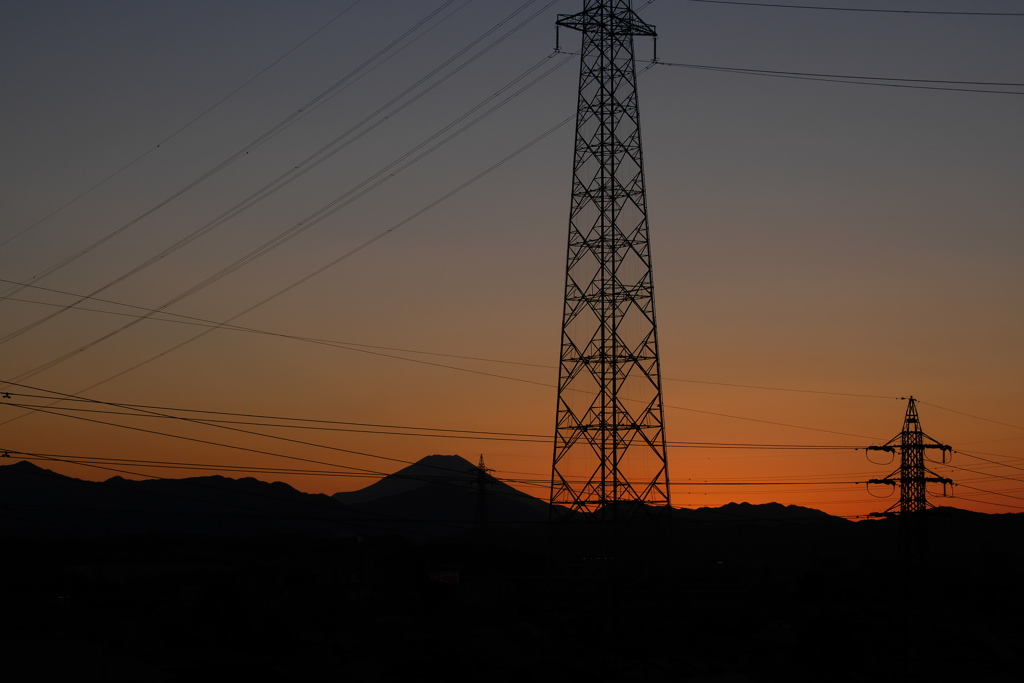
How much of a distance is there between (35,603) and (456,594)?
4706 cm

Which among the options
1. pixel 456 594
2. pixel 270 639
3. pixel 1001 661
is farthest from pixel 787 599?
pixel 270 639

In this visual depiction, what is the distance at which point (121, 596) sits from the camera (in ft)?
340

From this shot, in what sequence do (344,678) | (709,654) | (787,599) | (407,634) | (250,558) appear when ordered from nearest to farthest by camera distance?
1. (344,678)
2. (709,654)
3. (407,634)
4. (787,599)
5. (250,558)

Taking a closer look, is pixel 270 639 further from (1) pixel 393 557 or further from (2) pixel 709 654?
(1) pixel 393 557

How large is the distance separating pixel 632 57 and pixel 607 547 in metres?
19.8

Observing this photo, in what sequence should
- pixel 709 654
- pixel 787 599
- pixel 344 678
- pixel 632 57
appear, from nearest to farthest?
pixel 632 57 → pixel 344 678 → pixel 709 654 → pixel 787 599

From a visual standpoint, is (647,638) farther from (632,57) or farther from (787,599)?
(787,599)

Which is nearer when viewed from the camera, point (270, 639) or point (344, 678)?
point (344, 678)

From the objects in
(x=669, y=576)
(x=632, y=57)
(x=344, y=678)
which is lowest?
(x=344, y=678)

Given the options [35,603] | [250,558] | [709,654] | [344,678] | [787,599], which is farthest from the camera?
[250,558]

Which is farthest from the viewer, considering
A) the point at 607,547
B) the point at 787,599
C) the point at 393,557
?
the point at 393,557

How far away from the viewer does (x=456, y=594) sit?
4205 inches

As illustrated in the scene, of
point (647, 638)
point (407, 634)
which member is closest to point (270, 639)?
point (407, 634)

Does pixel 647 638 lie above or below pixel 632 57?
below
